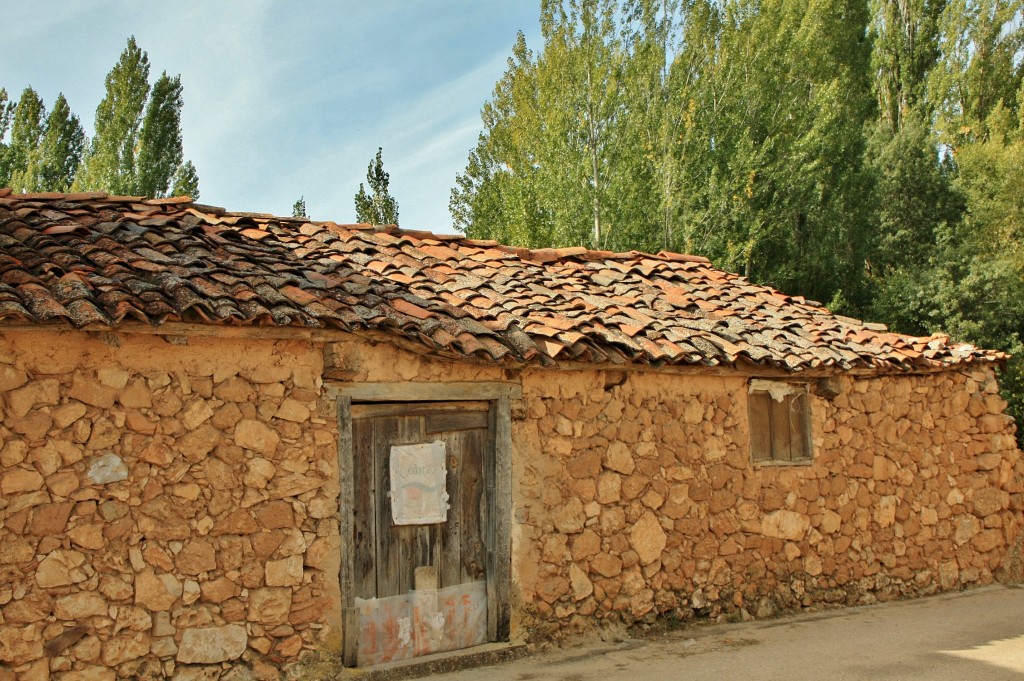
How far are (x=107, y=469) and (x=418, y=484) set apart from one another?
6.47 feet

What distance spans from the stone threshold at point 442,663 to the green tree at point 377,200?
14.8 m

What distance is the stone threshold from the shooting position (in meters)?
5.54

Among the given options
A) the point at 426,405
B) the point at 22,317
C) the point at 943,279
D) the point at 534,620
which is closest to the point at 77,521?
the point at 22,317

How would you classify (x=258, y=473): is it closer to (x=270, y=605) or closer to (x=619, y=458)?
(x=270, y=605)

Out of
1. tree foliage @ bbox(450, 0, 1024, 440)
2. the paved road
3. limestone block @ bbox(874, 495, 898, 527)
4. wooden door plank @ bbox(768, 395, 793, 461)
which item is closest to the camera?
the paved road

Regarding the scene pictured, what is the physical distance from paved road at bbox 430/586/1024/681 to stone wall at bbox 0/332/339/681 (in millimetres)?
1280

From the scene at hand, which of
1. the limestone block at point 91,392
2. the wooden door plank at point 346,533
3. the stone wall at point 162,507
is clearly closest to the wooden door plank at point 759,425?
the wooden door plank at point 346,533

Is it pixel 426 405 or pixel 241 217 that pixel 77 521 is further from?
pixel 241 217

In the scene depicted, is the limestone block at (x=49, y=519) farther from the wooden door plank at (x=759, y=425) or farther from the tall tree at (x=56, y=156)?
the tall tree at (x=56, y=156)

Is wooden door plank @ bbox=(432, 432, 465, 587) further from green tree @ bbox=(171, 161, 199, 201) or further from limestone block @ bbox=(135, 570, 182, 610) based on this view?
green tree @ bbox=(171, 161, 199, 201)

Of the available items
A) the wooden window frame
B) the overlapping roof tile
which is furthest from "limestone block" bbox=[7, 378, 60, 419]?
the wooden window frame

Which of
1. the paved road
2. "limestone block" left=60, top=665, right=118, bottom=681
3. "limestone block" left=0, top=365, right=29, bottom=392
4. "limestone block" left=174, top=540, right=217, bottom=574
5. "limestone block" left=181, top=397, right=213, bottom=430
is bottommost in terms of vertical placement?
the paved road

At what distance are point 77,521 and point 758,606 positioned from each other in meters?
5.26

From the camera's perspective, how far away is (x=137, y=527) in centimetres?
496
